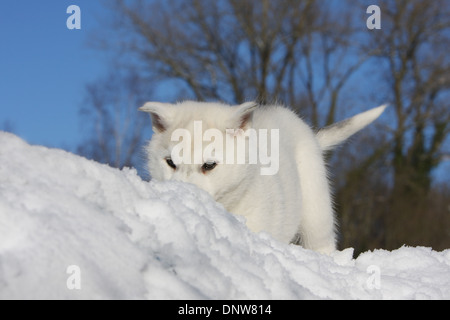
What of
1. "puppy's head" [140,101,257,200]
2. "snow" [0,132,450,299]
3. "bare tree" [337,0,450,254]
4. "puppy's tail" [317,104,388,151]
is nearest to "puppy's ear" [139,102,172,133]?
"puppy's head" [140,101,257,200]

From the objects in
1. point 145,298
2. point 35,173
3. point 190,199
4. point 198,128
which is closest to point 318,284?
point 190,199

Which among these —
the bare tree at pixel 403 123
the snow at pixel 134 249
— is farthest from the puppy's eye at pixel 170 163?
the bare tree at pixel 403 123

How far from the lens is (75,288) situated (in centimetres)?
176

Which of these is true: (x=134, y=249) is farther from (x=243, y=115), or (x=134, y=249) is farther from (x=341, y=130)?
(x=341, y=130)

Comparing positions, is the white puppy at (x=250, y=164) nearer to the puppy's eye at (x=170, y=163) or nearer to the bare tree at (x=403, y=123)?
the puppy's eye at (x=170, y=163)

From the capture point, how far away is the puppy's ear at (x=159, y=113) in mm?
4176

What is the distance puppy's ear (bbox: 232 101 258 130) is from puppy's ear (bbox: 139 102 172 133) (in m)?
0.51

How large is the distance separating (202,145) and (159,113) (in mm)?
560

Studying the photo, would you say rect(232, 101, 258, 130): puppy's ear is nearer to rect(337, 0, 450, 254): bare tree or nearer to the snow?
the snow

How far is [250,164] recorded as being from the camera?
13.4ft

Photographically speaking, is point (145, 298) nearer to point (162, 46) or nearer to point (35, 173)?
point (35, 173)

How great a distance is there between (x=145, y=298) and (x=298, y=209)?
3068mm

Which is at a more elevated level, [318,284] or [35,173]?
[35,173]

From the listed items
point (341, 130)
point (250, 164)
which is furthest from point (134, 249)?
point (341, 130)
